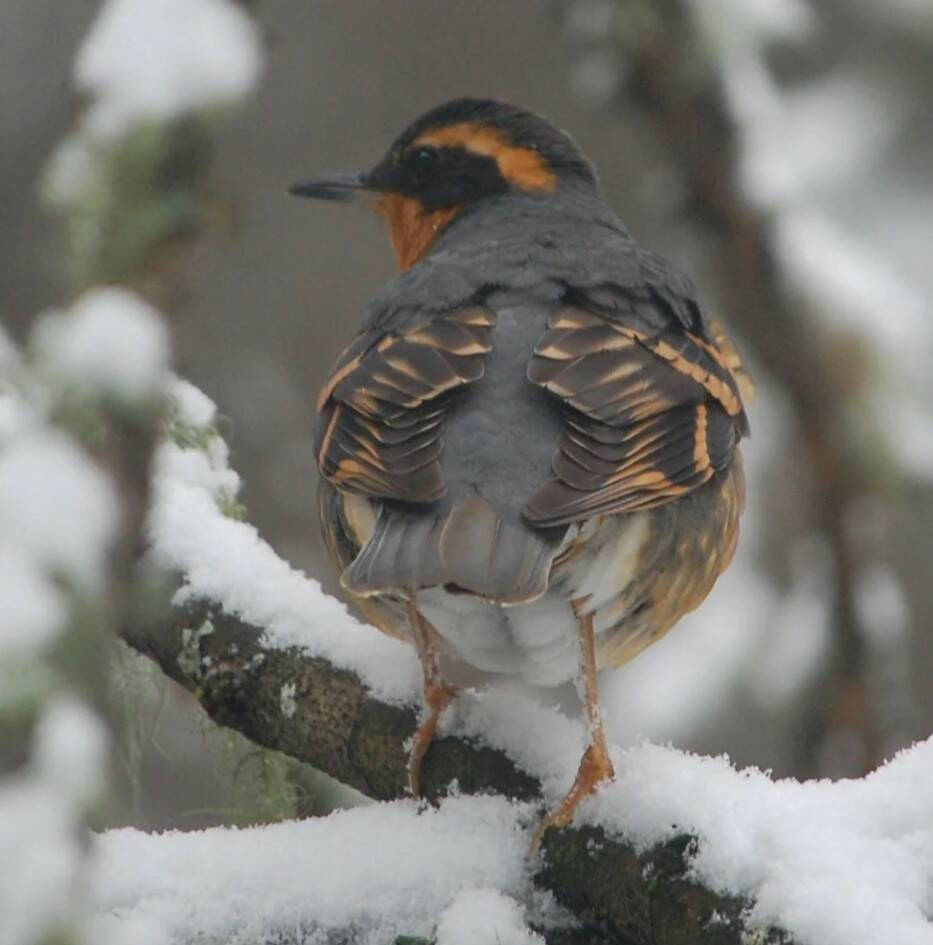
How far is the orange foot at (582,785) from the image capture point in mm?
2807

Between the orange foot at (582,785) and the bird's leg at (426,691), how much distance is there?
1.40 feet

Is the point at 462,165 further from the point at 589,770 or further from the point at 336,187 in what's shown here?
the point at 589,770

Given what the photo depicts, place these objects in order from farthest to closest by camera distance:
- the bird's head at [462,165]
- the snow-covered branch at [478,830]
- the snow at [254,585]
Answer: the bird's head at [462,165] → the snow at [254,585] → the snow-covered branch at [478,830]

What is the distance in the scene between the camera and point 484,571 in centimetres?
299

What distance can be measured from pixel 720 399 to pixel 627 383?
42cm

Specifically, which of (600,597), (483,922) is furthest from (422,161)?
(483,922)

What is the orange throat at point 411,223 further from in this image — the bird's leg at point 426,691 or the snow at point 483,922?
the snow at point 483,922

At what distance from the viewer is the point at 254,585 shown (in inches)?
156

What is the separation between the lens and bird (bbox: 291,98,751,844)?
312 cm

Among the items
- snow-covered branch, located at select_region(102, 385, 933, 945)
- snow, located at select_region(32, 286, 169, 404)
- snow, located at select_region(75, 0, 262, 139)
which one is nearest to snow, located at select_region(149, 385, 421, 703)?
snow-covered branch, located at select_region(102, 385, 933, 945)

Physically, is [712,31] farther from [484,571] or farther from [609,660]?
[484,571]

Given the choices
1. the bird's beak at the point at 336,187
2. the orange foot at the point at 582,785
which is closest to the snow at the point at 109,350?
the orange foot at the point at 582,785

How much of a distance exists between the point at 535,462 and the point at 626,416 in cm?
29

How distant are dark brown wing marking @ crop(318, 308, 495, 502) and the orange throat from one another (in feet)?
4.91
